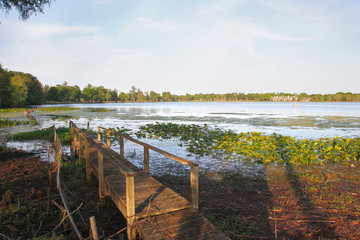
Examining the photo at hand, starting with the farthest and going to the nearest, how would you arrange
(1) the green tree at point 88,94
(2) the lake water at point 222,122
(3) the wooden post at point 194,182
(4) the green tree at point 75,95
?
(1) the green tree at point 88,94 → (4) the green tree at point 75,95 → (2) the lake water at point 222,122 → (3) the wooden post at point 194,182

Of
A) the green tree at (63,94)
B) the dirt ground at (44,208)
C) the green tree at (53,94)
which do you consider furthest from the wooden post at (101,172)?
the green tree at (63,94)

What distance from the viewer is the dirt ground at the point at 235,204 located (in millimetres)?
4562

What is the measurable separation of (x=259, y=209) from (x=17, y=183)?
7203 millimetres

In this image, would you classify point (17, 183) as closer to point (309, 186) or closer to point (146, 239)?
point (146, 239)

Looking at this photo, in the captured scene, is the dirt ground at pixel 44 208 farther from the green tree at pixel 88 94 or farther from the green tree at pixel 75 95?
the green tree at pixel 88 94

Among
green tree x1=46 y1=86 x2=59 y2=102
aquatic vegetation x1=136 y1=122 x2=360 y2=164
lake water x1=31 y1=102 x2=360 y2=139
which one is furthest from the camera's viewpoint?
green tree x1=46 y1=86 x2=59 y2=102

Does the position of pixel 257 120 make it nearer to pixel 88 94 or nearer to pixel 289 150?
pixel 289 150

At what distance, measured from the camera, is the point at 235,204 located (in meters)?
5.82

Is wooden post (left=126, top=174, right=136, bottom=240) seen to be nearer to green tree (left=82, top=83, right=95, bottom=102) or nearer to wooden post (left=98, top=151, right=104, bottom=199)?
wooden post (left=98, top=151, right=104, bottom=199)

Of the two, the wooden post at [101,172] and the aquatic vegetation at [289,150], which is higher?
the wooden post at [101,172]

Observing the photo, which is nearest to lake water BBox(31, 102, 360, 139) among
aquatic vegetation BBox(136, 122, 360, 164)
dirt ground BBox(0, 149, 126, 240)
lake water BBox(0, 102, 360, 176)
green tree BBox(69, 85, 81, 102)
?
lake water BBox(0, 102, 360, 176)

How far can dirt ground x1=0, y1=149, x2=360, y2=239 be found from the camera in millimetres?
4562

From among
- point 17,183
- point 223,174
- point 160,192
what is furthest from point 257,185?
point 17,183

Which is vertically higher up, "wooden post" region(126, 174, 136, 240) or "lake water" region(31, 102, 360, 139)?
"wooden post" region(126, 174, 136, 240)
